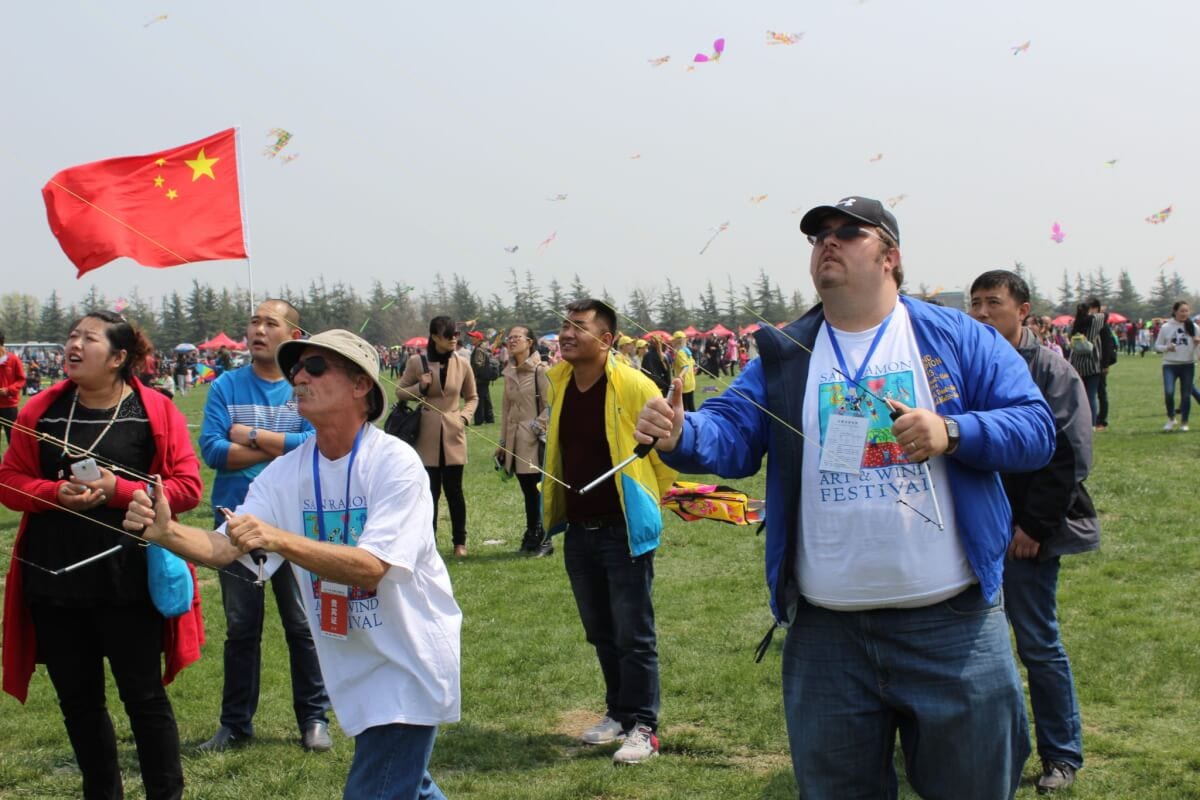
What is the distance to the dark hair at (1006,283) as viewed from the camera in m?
4.84

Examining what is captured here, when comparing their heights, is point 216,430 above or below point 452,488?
above

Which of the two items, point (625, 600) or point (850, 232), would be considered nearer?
point (850, 232)

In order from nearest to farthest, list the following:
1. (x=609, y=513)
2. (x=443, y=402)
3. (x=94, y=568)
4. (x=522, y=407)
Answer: (x=94, y=568) → (x=609, y=513) → (x=443, y=402) → (x=522, y=407)

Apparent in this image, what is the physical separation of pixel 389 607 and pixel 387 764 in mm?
430

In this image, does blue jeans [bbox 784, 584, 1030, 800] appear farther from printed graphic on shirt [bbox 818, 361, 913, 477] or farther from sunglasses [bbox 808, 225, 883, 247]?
sunglasses [bbox 808, 225, 883, 247]

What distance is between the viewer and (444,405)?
30.9ft

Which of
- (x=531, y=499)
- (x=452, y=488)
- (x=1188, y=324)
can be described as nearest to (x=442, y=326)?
(x=452, y=488)

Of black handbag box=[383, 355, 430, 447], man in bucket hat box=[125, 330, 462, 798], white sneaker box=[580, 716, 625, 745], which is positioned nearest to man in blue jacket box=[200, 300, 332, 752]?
white sneaker box=[580, 716, 625, 745]

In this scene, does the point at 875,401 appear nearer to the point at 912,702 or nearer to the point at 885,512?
the point at 885,512

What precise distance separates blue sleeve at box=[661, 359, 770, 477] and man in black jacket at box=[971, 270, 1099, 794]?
164cm

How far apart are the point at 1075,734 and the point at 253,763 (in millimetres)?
3606

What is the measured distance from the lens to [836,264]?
3.17 metres

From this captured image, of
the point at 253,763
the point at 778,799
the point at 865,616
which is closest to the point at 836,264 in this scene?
the point at 865,616

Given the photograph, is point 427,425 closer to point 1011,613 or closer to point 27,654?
point 27,654
